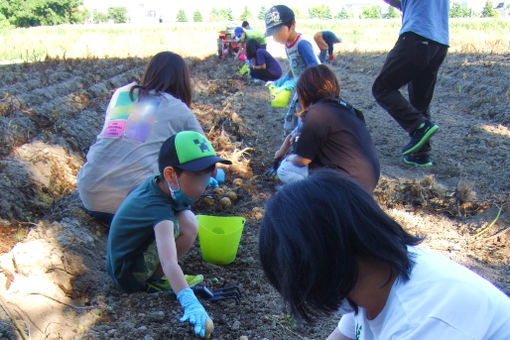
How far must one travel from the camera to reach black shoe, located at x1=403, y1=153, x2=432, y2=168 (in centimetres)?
419


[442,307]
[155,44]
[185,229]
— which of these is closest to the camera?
[442,307]

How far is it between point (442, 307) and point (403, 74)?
3.37 m

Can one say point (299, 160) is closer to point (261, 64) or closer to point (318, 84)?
point (318, 84)

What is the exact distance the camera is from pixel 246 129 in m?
5.15

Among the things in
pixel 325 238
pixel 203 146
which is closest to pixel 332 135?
pixel 203 146

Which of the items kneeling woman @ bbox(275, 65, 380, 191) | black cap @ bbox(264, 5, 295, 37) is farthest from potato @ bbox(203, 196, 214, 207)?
black cap @ bbox(264, 5, 295, 37)

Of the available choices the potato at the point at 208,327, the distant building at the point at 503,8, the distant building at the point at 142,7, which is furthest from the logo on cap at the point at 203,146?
the distant building at the point at 142,7

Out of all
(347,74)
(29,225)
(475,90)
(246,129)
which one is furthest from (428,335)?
(347,74)

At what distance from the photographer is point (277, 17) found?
4.00m

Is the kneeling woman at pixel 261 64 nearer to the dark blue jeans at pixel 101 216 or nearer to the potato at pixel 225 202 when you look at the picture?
the potato at pixel 225 202

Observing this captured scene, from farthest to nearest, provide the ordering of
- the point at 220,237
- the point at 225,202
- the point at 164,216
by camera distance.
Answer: the point at 225,202 < the point at 220,237 < the point at 164,216

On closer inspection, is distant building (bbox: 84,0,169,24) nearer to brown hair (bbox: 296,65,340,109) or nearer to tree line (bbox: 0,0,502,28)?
tree line (bbox: 0,0,502,28)

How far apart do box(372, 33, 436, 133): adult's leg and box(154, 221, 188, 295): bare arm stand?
2.78 m

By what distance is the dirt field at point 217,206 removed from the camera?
6.77 feet
